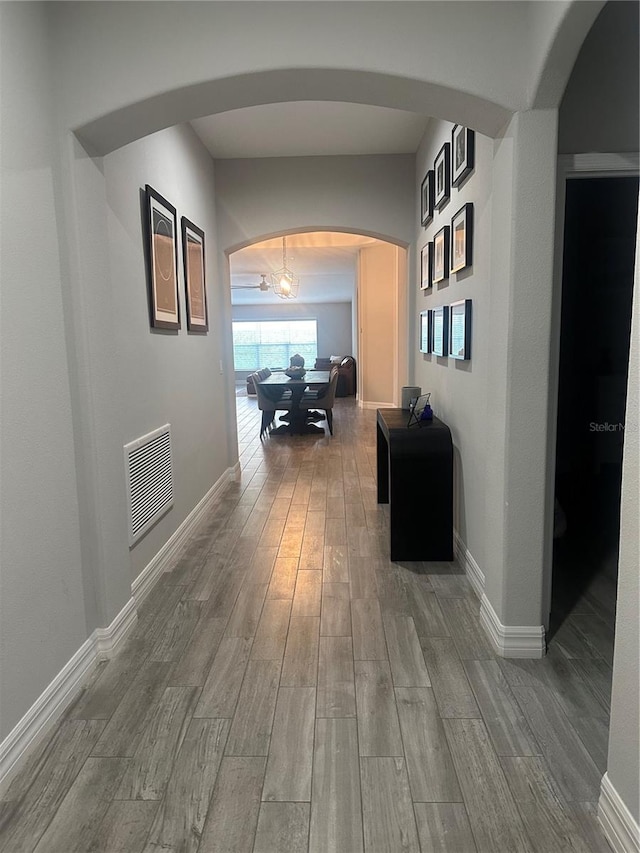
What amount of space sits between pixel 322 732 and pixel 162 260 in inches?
104

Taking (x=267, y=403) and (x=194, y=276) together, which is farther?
(x=267, y=403)

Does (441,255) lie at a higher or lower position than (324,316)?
lower

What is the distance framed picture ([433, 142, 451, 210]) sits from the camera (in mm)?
3270

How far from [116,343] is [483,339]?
173 cm

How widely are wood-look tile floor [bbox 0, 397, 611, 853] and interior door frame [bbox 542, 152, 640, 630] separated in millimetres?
516

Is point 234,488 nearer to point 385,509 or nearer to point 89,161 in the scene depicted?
point 385,509

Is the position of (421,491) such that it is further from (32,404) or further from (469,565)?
(32,404)

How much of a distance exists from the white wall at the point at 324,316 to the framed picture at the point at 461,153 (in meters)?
12.8

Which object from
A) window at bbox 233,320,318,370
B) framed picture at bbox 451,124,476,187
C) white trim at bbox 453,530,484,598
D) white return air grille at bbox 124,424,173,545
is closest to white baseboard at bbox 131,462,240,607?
white return air grille at bbox 124,424,173,545

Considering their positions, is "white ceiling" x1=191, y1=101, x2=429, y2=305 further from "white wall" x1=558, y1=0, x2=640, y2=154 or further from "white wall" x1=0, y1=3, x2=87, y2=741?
"white wall" x1=0, y1=3, x2=87, y2=741

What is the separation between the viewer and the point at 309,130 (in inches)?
159

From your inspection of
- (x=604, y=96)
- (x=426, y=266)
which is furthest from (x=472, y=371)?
(x=426, y=266)

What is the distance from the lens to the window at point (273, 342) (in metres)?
16.3

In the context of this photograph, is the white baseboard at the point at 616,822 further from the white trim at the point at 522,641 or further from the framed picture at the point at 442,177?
the framed picture at the point at 442,177
